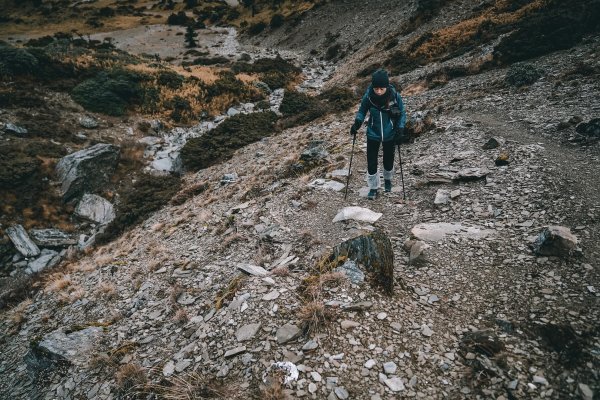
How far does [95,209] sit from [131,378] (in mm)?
12767

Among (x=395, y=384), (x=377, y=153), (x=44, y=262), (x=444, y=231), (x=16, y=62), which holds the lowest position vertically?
(x=44, y=262)

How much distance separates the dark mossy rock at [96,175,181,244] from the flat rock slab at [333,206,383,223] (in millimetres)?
9663

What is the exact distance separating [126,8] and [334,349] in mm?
101809

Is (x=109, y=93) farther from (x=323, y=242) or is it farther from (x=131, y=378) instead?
(x=131, y=378)

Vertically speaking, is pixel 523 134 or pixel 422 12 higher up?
pixel 422 12

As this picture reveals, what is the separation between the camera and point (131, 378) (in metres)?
5.30

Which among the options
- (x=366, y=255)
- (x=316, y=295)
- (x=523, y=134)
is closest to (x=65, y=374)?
(x=316, y=295)

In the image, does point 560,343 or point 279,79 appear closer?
point 560,343

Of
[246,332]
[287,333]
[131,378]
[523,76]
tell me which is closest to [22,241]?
[131,378]

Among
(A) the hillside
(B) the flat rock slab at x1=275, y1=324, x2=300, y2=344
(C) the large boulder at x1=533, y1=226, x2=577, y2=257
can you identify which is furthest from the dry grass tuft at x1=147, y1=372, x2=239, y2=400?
(C) the large boulder at x1=533, y1=226, x2=577, y2=257

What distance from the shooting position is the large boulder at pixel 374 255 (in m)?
5.79

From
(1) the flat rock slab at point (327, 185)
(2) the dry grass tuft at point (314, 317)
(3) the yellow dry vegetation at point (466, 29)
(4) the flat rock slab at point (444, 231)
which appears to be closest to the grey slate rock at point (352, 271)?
(2) the dry grass tuft at point (314, 317)

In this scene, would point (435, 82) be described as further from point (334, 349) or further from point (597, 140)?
point (334, 349)

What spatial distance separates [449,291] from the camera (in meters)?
5.65
